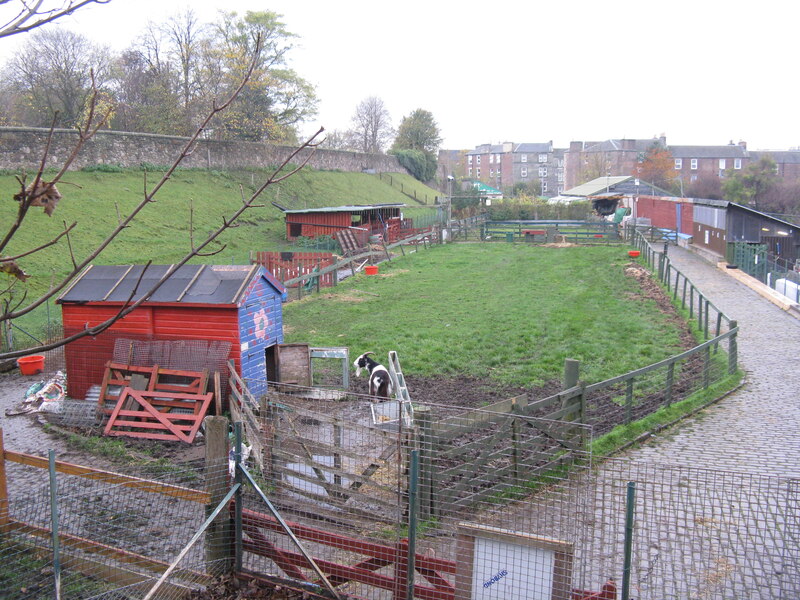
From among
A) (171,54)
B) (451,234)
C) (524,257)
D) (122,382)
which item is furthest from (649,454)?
(171,54)

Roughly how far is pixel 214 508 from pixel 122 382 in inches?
254

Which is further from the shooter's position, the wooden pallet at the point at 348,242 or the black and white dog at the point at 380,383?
the wooden pallet at the point at 348,242

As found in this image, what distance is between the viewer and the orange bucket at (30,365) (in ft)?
48.8

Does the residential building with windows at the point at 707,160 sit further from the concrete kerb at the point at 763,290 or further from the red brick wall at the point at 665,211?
the concrete kerb at the point at 763,290

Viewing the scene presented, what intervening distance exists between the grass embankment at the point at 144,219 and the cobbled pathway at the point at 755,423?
46.3 ft

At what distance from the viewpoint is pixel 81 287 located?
1302cm

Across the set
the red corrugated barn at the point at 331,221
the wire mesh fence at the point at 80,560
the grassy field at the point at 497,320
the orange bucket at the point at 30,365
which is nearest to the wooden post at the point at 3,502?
the wire mesh fence at the point at 80,560

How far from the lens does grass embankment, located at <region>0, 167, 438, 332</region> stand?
84.5 ft

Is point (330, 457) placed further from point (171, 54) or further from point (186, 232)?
point (171, 54)

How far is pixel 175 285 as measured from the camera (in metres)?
12.5

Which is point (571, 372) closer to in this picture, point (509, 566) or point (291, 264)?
point (509, 566)

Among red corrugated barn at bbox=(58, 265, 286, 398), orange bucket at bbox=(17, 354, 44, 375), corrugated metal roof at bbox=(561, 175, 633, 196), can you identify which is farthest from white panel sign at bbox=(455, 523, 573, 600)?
corrugated metal roof at bbox=(561, 175, 633, 196)

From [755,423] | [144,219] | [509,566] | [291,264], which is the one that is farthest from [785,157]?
[509,566]

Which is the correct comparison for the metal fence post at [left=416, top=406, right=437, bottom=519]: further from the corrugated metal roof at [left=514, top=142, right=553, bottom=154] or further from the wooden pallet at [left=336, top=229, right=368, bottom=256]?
the corrugated metal roof at [left=514, top=142, right=553, bottom=154]
